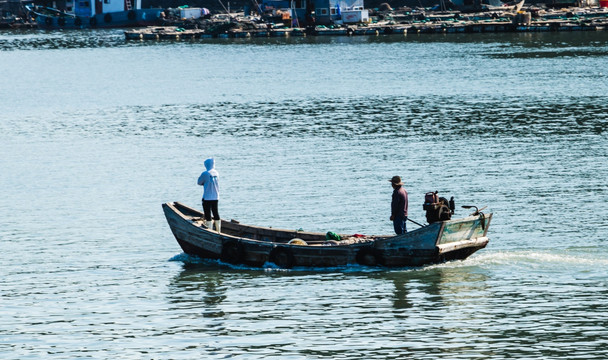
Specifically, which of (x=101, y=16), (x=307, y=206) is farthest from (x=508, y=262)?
(x=101, y=16)

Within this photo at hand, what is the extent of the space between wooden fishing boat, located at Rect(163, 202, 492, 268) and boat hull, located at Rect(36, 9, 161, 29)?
14607 cm

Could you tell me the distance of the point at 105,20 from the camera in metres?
177

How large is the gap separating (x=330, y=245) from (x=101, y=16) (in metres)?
155

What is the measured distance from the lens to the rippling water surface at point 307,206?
2322 centimetres

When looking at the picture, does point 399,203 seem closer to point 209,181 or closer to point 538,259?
point 538,259

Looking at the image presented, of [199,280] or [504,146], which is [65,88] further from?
[199,280]

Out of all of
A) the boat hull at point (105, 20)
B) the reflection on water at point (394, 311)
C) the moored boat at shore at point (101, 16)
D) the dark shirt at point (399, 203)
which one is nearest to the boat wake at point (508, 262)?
the reflection on water at point (394, 311)

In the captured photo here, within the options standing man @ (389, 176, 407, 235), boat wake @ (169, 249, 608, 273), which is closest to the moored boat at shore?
boat wake @ (169, 249, 608, 273)

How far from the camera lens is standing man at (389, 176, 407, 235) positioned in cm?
2719

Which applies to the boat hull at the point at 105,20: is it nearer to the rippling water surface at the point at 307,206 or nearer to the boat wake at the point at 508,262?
the rippling water surface at the point at 307,206

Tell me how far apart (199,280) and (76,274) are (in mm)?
3771

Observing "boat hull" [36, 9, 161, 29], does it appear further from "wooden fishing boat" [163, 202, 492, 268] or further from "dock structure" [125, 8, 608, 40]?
"wooden fishing boat" [163, 202, 492, 268]

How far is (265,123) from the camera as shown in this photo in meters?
60.9

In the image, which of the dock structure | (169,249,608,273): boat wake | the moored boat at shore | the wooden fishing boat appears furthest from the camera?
the moored boat at shore
